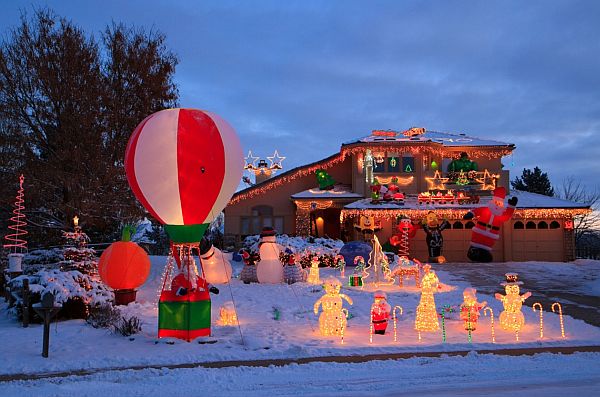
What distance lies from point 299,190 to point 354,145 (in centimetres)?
418

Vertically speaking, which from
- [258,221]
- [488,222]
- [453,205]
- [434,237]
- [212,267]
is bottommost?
[212,267]

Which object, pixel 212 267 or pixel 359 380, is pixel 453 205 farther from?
pixel 359 380

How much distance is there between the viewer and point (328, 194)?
25.5 m

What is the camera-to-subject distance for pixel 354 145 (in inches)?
1008

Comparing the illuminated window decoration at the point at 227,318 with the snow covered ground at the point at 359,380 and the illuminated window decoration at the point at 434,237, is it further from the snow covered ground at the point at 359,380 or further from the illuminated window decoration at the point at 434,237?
the illuminated window decoration at the point at 434,237

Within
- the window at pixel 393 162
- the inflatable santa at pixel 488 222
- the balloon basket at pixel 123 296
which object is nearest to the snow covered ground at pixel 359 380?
the balloon basket at pixel 123 296

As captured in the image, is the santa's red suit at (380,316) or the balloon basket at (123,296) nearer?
the santa's red suit at (380,316)

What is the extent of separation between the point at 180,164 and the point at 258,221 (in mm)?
18979

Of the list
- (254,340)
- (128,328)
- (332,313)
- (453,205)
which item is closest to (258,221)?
(453,205)

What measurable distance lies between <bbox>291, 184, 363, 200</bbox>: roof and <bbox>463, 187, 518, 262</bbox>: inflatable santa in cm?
622

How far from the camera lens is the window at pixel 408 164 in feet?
85.1

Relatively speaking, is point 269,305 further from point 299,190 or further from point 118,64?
point 299,190

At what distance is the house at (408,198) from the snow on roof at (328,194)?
0.05m

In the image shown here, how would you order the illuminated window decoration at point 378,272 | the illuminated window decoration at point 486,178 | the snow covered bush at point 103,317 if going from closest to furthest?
the snow covered bush at point 103,317 → the illuminated window decoration at point 378,272 → the illuminated window decoration at point 486,178
